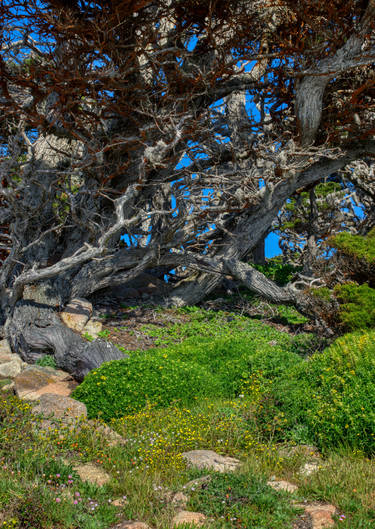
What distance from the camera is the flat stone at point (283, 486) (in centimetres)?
461

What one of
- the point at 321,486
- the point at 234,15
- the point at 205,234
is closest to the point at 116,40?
the point at 234,15

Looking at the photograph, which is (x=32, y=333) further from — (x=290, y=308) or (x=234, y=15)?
(x=234, y=15)

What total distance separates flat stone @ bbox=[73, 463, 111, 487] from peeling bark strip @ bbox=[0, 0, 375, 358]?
3.87 m

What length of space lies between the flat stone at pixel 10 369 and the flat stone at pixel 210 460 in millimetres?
5314

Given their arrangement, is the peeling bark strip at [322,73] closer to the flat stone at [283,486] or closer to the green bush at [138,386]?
the green bush at [138,386]

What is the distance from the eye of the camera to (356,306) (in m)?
8.50

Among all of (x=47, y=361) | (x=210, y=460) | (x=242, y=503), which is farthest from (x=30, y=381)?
(x=242, y=503)

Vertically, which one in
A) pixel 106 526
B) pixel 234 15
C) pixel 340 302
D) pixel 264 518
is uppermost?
pixel 234 15

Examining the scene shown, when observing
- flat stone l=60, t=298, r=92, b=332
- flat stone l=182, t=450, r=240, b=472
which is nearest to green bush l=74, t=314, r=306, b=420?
flat stone l=182, t=450, r=240, b=472

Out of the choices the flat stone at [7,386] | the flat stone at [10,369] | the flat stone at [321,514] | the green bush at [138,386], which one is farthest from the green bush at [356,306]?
the flat stone at [10,369]

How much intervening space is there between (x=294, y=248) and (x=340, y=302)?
13314 millimetres

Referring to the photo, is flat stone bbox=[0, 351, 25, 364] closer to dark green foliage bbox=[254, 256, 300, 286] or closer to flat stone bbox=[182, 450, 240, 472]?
flat stone bbox=[182, 450, 240, 472]

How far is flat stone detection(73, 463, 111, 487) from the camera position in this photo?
16.1ft

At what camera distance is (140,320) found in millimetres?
12922
